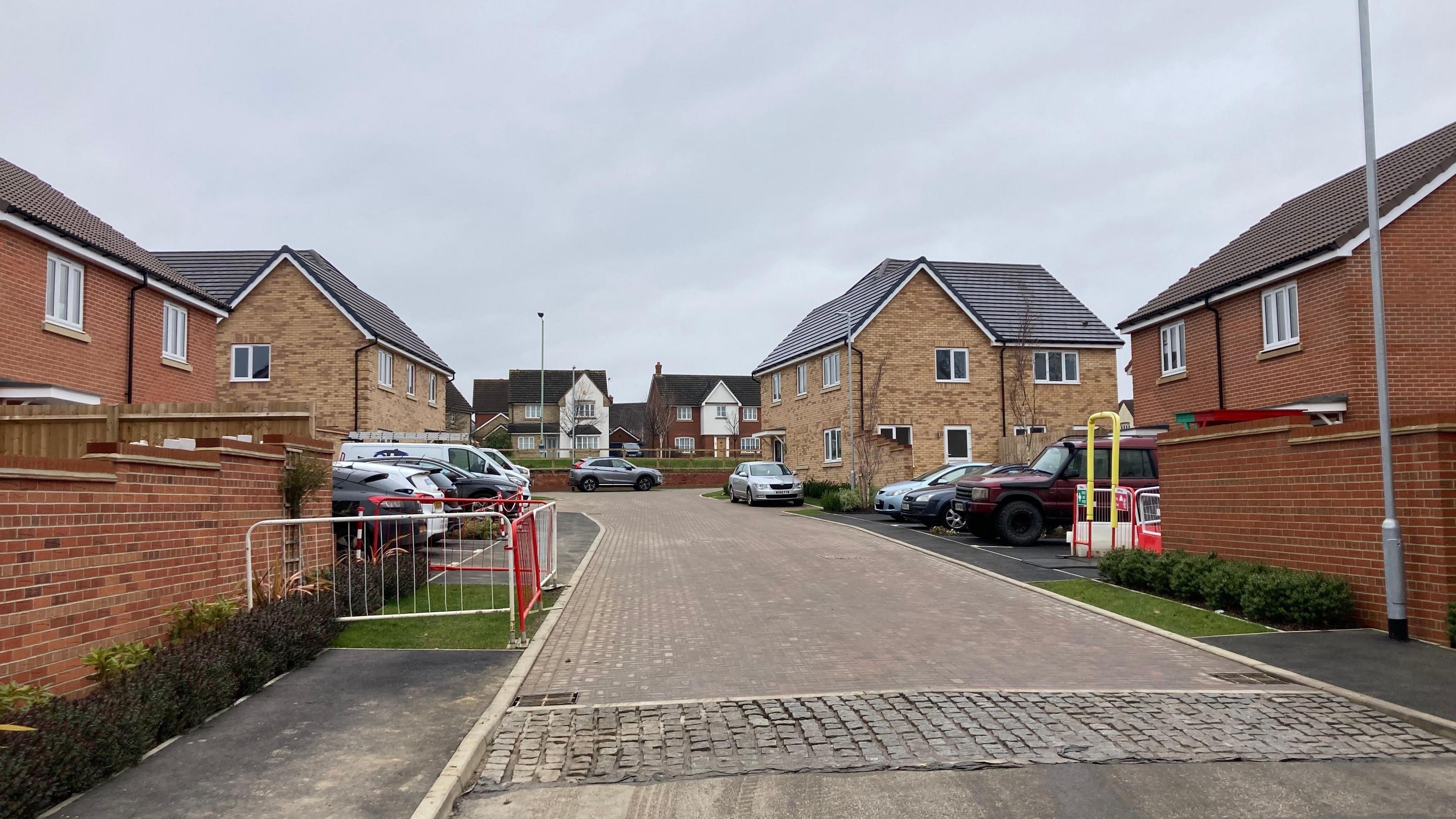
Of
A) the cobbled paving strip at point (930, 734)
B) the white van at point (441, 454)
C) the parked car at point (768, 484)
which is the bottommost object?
the cobbled paving strip at point (930, 734)

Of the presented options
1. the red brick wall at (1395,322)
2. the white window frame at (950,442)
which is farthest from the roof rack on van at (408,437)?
the red brick wall at (1395,322)

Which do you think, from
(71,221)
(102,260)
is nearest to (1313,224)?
(102,260)

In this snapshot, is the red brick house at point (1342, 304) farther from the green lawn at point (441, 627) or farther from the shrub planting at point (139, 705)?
the shrub planting at point (139, 705)

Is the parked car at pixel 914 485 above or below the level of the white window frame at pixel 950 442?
below

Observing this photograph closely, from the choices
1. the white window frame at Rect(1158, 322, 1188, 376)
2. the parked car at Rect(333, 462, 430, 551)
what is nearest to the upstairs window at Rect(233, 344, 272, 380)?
the parked car at Rect(333, 462, 430, 551)

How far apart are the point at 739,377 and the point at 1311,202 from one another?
2616 inches

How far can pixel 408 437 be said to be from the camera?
3066 cm

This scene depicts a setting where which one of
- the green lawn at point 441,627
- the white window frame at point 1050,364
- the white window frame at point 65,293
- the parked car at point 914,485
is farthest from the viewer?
the white window frame at point 1050,364

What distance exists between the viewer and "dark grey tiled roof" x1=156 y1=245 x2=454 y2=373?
31672mm

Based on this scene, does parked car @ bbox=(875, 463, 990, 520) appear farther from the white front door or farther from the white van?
the white van

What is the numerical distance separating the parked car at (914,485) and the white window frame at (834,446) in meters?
8.11

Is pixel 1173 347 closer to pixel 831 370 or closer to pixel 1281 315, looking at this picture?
pixel 1281 315

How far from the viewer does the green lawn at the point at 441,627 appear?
890 centimetres

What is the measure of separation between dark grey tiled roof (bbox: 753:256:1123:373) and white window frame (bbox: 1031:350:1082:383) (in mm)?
413
